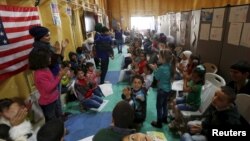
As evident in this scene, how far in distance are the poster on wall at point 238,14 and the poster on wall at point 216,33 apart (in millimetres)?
344

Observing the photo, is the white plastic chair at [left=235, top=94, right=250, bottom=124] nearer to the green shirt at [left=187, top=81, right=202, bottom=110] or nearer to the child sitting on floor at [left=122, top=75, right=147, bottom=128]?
the green shirt at [left=187, top=81, right=202, bottom=110]

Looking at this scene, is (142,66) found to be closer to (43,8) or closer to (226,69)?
(226,69)

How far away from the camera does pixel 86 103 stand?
3.64m

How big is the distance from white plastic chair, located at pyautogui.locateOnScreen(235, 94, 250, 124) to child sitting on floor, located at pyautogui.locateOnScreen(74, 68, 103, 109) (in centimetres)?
254

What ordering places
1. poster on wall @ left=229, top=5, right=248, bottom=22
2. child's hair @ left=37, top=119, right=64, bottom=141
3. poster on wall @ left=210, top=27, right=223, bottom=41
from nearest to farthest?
child's hair @ left=37, top=119, right=64, bottom=141
poster on wall @ left=229, top=5, right=248, bottom=22
poster on wall @ left=210, top=27, right=223, bottom=41

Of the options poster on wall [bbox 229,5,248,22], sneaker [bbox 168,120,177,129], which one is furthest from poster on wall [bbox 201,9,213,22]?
sneaker [bbox 168,120,177,129]

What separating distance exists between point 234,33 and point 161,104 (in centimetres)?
165

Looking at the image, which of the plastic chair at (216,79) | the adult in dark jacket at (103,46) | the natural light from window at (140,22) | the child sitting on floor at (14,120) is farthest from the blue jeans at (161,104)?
the natural light from window at (140,22)

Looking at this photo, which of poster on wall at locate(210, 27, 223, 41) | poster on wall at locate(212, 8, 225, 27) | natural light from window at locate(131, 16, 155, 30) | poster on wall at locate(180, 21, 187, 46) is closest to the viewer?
poster on wall at locate(212, 8, 225, 27)

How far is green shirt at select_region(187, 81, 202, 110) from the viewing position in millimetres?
2482

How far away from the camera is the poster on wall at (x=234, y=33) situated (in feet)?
8.89

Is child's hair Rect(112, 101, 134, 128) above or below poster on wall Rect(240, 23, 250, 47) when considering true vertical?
below

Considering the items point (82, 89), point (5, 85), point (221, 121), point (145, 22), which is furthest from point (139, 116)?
point (145, 22)

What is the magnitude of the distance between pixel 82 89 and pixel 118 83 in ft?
5.21
